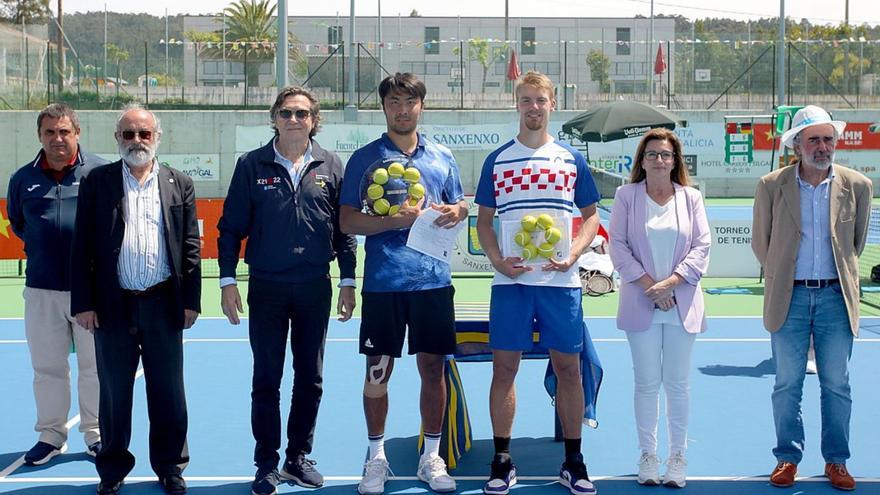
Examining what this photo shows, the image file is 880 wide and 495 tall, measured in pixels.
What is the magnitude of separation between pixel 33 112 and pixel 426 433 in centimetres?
2734

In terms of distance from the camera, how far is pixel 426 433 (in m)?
6.09

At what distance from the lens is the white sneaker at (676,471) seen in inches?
235

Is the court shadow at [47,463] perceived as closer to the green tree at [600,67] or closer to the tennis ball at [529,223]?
the tennis ball at [529,223]

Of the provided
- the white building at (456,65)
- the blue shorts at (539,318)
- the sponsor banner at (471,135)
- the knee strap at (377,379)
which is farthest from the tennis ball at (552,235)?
→ the white building at (456,65)

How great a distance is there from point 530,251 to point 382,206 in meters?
0.80

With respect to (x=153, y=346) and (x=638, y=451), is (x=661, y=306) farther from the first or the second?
(x=153, y=346)

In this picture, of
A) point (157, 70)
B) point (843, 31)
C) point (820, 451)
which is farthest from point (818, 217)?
point (843, 31)

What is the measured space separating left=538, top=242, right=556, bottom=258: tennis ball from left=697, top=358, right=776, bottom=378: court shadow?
147 inches

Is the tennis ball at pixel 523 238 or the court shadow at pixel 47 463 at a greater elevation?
the tennis ball at pixel 523 238

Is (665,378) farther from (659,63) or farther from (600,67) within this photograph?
(600,67)

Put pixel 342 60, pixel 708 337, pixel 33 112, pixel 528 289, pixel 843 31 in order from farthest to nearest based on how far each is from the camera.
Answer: pixel 843 31 → pixel 342 60 → pixel 33 112 → pixel 708 337 → pixel 528 289

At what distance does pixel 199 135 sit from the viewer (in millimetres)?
30938

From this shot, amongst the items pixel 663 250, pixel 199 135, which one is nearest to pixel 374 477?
pixel 663 250

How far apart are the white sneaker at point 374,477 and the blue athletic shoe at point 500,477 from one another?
1.79ft
